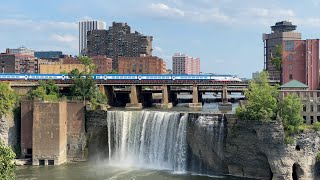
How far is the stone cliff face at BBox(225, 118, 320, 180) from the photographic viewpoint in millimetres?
43844

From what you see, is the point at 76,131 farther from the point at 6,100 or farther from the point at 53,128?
the point at 6,100

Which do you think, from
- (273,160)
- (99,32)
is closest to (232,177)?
(273,160)

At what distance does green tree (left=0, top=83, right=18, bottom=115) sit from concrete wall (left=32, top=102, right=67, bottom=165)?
3321 millimetres

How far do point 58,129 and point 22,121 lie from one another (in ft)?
17.1

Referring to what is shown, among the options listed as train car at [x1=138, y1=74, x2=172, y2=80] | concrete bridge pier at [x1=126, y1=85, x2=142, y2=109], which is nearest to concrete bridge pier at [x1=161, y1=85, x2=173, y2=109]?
concrete bridge pier at [x1=126, y1=85, x2=142, y2=109]

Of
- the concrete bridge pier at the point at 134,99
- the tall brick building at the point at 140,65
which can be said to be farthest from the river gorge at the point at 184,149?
the tall brick building at the point at 140,65

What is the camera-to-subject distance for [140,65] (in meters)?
136

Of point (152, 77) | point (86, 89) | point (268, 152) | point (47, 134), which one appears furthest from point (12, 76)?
point (268, 152)

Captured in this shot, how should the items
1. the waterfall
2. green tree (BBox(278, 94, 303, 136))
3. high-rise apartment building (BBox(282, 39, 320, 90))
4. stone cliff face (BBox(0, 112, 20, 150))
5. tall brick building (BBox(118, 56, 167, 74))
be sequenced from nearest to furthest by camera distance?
green tree (BBox(278, 94, 303, 136)) → the waterfall → stone cliff face (BBox(0, 112, 20, 150)) → high-rise apartment building (BBox(282, 39, 320, 90)) → tall brick building (BBox(118, 56, 167, 74))

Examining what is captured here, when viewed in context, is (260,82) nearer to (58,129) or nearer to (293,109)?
(293,109)

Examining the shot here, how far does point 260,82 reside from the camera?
2062 inches

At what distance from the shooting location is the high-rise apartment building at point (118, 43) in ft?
580

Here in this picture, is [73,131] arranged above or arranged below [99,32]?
below

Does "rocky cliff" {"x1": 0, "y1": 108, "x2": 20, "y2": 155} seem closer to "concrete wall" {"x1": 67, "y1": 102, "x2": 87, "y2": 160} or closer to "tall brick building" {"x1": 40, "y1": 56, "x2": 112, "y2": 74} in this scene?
"concrete wall" {"x1": 67, "y1": 102, "x2": 87, "y2": 160}
